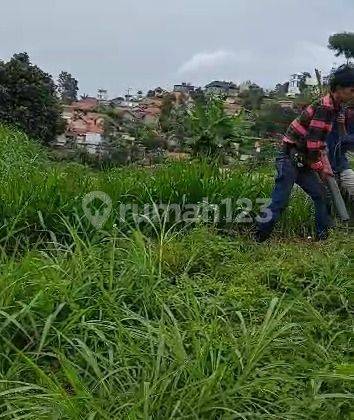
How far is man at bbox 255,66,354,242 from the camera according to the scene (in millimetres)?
4293

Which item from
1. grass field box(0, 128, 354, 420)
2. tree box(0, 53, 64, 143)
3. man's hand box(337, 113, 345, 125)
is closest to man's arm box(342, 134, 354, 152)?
man's hand box(337, 113, 345, 125)

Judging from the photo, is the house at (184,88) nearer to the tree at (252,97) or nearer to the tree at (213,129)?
the tree at (252,97)

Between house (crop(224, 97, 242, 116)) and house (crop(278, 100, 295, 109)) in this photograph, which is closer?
house (crop(224, 97, 242, 116))

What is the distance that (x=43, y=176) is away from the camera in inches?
187

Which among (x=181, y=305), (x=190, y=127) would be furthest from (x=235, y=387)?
(x=190, y=127)

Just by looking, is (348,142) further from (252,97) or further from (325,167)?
(252,97)

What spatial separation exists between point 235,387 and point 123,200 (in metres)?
2.58

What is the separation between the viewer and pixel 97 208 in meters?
4.41

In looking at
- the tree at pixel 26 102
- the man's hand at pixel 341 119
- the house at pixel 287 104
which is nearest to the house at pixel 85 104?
the tree at pixel 26 102

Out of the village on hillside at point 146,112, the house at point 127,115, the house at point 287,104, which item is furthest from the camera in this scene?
the house at point 127,115

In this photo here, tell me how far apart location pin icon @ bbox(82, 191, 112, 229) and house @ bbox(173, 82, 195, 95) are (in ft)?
26.8

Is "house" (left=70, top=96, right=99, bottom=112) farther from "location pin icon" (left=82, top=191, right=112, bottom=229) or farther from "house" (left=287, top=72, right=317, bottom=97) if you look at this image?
"location pin icon" (left=82, top=191, right=112, bottom=229)

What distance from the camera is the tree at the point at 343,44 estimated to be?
25.8 feet

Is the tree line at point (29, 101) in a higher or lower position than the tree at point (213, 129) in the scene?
higher
